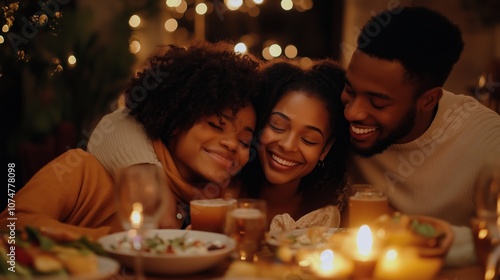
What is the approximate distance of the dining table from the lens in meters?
1.57

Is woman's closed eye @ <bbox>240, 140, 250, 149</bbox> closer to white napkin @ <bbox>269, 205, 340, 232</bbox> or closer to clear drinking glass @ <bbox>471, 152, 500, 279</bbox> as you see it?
white napkin @ <bbox>269, 205, 340, 232</bbox>

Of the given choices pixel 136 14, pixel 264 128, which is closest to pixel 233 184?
pixel 264 128

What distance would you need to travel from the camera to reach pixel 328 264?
152 centimetres

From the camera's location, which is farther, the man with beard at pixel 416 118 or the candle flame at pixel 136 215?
the man with beard at pixel 416 118

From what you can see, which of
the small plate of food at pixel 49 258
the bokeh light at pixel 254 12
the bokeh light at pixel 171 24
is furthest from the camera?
the bokeh light at pixel 254 12

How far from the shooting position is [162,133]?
241 cm

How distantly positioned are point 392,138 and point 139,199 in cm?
139

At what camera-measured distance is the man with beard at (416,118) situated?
2.47 meters

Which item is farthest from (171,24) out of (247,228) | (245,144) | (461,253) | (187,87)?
(461,253)

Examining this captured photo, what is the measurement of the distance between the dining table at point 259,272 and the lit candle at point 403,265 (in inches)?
5.9

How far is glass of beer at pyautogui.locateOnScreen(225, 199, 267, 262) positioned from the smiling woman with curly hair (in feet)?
1.25

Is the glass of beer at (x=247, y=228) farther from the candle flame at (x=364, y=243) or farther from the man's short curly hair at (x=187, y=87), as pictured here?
the man's short curly hair at (x=187, y=87)

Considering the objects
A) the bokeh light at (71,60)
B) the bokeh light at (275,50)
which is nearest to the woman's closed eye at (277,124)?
the bokeh light at (71,60)

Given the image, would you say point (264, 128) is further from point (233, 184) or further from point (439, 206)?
point (439, 206)
